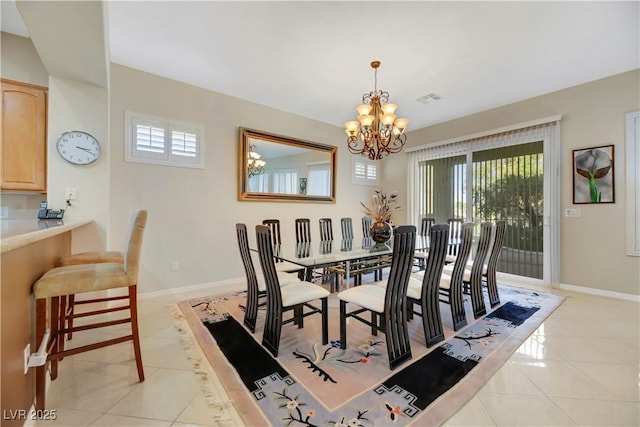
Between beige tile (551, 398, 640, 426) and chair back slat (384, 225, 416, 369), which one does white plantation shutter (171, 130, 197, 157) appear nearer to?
chair back slat (384, 225, 416, 369)

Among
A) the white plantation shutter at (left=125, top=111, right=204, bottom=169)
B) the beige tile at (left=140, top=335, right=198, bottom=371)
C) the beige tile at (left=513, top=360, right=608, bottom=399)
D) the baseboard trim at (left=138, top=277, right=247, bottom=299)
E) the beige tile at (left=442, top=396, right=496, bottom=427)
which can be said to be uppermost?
the white plantation shutter at (left=125, top=111, right=204, bottom=169)

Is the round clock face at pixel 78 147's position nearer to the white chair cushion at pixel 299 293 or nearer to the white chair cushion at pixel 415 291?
the white chair cushion at pixel 299 293

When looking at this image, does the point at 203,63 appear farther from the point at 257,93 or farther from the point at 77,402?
the point at 77,402

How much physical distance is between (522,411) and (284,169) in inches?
155

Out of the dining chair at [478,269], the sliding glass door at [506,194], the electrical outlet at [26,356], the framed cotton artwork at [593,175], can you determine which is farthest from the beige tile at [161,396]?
the framed cotton artwork at [593,175]

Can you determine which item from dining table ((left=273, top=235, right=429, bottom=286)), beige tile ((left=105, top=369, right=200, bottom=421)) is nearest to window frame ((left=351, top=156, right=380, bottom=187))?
dining table ((left=273, top=235, right=429, bottom=286))

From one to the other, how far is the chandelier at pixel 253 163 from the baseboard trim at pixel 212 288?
165cm

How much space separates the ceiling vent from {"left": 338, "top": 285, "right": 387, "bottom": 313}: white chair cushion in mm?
3131

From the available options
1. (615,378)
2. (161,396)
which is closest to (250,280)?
(161,396)

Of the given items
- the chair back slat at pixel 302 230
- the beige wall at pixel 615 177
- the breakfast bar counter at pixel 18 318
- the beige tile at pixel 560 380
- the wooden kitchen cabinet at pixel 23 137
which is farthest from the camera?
the chair back slat at pixel 302 230

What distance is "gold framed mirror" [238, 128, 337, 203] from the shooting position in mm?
4000

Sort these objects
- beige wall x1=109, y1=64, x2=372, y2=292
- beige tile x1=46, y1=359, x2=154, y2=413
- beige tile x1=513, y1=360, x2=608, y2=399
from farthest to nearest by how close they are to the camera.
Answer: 1. beige wall x1=109, y1=64, x2=372, y2=292
2. beige tile x1=513, y1=360, x2=608, y2=399
3. beige tile x1=46, y1=359, x2=154, y2=413

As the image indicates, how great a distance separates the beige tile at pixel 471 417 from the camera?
136 cm

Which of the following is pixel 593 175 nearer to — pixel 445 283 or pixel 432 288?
pixel 445 283
